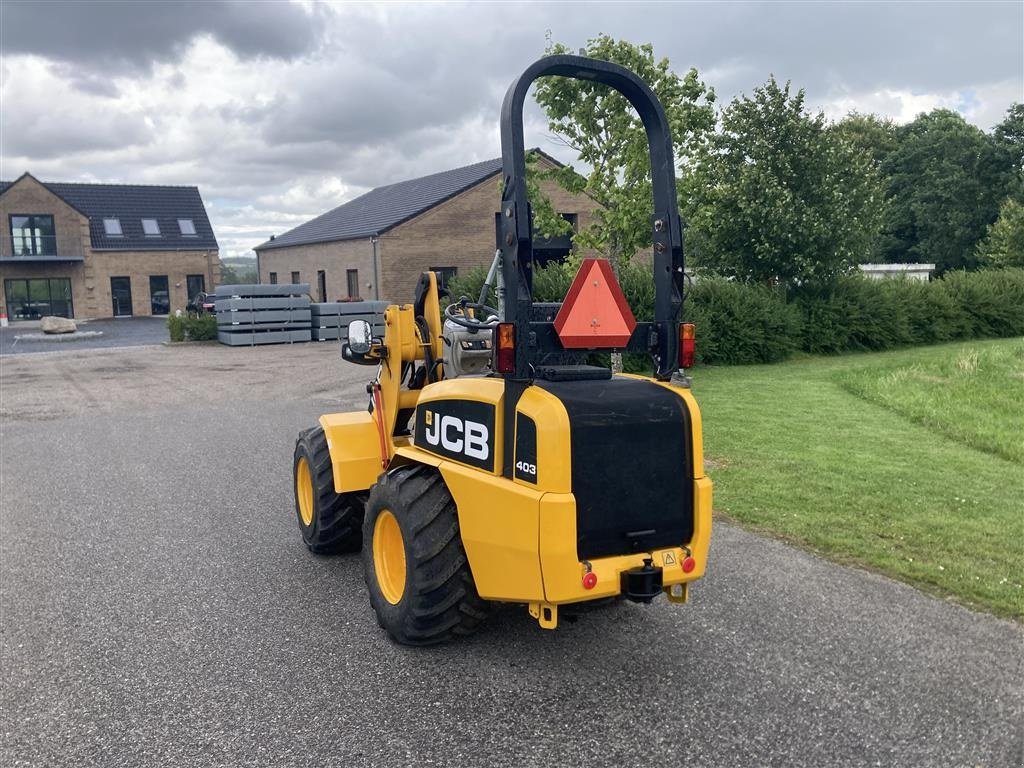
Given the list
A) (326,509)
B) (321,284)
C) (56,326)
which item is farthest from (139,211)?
(326,509)

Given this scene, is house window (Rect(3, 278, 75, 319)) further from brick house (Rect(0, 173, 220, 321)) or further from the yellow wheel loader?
the yellow wheel loader

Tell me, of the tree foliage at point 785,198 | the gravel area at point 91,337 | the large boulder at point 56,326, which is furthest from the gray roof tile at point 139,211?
the tree foliage at point 785,198

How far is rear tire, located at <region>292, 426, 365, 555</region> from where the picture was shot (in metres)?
5.78

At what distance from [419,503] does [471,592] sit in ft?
1.70

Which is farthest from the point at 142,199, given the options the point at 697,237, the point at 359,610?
the point at 359,610

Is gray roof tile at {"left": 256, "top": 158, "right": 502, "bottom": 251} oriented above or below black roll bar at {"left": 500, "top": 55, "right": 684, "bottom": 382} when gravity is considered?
above

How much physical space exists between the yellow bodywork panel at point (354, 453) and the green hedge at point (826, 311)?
11.1 metres

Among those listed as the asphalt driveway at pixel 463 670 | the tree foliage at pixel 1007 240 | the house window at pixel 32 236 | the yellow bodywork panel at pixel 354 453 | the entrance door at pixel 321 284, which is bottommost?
the asphalt driveway at pixel 463 670

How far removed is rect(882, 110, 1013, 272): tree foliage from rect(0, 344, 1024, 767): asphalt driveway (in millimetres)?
46375

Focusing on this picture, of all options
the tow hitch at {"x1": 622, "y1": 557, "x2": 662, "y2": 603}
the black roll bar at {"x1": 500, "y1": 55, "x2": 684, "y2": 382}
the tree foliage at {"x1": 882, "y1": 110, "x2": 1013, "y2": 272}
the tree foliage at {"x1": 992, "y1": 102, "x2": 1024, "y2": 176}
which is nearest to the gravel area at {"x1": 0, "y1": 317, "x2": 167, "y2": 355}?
the black roll bar at {"x1": 500, "y1": 55, "x2": 684, "y2": 382}

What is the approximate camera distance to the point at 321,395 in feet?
48.7

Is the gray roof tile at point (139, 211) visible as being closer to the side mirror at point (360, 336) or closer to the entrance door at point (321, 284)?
the entrance door at point (321, 284)

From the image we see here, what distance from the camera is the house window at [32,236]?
1641 inches

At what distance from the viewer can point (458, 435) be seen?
14.1 ft
